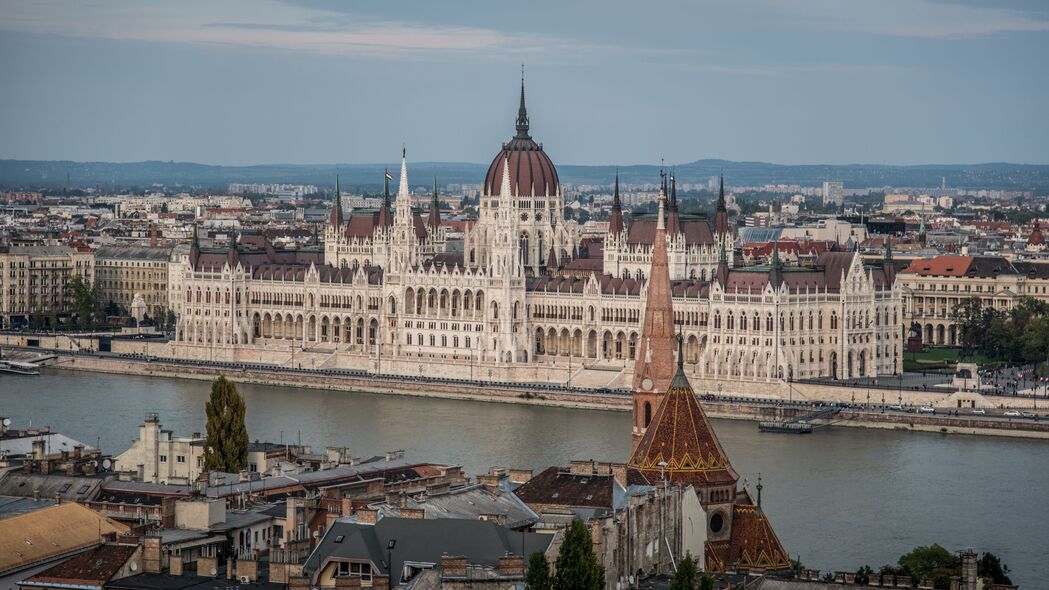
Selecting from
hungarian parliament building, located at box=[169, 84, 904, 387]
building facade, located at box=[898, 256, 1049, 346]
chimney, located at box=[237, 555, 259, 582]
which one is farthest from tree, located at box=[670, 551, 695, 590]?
building facade, located at box=[898, 256, 1049, 346]

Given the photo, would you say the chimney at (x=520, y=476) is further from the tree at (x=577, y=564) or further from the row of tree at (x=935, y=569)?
the tree at (x=577, y=564)

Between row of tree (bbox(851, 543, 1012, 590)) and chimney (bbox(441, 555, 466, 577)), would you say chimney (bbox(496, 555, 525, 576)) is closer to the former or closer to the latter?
chimney (bbox(441, 555, 466, 577))

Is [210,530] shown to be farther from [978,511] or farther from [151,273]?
[151,273]

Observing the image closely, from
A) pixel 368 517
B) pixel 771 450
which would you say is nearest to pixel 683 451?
pixel 368 517

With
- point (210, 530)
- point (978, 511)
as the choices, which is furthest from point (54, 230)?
point (210, 530)

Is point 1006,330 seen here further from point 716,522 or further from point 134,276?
point 716,522

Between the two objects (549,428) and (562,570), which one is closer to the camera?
(562,570)
